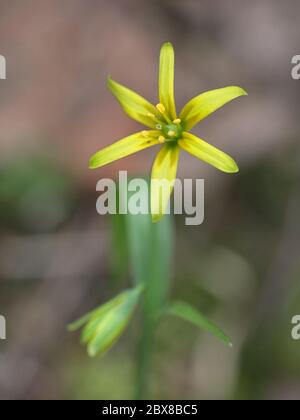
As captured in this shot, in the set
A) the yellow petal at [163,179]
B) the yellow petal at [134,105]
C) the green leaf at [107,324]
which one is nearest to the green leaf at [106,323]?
the green leaf at [107,324]

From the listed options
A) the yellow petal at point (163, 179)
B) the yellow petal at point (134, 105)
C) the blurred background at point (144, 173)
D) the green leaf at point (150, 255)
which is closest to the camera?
the yellow petal at point (163, 179)

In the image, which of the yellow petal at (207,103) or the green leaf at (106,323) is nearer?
the yellow petal at (207,103)

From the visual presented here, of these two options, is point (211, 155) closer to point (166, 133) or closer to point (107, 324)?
point (166, 133)

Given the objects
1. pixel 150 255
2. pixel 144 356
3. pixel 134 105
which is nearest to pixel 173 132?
pixel 134 105

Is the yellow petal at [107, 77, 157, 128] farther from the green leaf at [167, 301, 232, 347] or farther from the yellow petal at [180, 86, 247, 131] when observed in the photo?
the green leaf at [167, 301, 232, 347]

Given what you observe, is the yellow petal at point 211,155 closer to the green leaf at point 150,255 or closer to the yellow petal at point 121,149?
the yellow petal at point 121,149

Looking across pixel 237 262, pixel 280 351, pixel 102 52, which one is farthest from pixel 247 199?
pixel 102 52

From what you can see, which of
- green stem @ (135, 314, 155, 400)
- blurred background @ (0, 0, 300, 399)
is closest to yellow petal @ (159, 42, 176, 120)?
green stem @ (135, 314, 155, 400)
